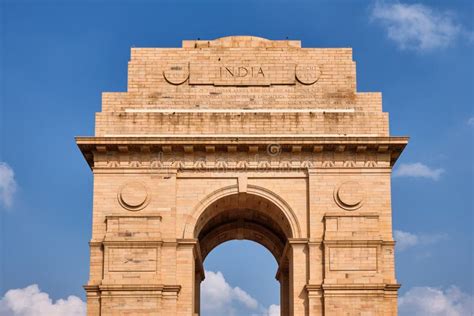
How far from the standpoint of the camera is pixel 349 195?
3809 centimetres

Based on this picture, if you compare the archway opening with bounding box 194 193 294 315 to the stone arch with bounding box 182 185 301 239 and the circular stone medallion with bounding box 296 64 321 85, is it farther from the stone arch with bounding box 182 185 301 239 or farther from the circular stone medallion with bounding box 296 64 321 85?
the circular stone medallion with bounding box 296 64 321 85

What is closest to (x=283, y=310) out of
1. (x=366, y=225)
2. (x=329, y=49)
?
(x=366, y=225)

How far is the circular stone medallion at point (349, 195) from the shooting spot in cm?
3800

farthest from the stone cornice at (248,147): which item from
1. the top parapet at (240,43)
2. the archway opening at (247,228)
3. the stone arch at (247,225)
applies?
the top parapet at (240,43)

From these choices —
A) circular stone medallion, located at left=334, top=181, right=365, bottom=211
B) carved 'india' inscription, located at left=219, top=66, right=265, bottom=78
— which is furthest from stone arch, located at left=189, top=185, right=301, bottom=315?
carved 'india' inscription, located at left=219, top=66, right=265, bottom=78

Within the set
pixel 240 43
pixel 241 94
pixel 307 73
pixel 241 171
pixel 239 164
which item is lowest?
pixel 241 171

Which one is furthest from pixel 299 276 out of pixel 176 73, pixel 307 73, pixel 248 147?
pixel 176 73

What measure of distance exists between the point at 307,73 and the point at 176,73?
5.54 m

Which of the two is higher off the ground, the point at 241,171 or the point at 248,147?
the point at 248,147

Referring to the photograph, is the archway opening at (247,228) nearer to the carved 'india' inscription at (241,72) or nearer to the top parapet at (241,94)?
the top parapet at (241,94)

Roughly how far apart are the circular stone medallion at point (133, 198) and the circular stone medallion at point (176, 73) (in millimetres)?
5056

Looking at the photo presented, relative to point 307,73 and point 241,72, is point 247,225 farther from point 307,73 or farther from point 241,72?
point 307,73

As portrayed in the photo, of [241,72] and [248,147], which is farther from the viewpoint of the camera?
[241,72]

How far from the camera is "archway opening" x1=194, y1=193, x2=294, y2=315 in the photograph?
129 ft
